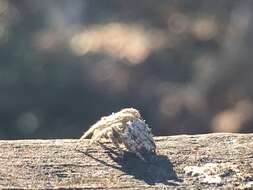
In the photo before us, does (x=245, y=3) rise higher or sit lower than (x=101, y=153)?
higher

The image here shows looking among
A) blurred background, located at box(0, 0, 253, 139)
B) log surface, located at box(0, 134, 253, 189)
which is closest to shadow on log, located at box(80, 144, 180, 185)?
log surface, located at box(0, 134, 253, 189)

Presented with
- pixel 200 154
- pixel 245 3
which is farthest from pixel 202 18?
pixel 200 154

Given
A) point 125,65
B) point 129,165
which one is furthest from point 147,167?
point 125,65

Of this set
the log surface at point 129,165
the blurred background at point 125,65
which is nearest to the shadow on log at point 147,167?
the log surface at point 129,165

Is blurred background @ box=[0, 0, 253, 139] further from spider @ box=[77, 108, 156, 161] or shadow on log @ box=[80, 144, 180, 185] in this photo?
shadow on log @ box=[80, 144, 180, 185]

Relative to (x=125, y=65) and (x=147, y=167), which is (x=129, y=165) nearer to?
(x=147, y=167)

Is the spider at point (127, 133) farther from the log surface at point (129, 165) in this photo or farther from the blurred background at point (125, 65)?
the blurred background at point (125, 65)

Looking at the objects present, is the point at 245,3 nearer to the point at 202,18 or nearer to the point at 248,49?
the point at 202,18
